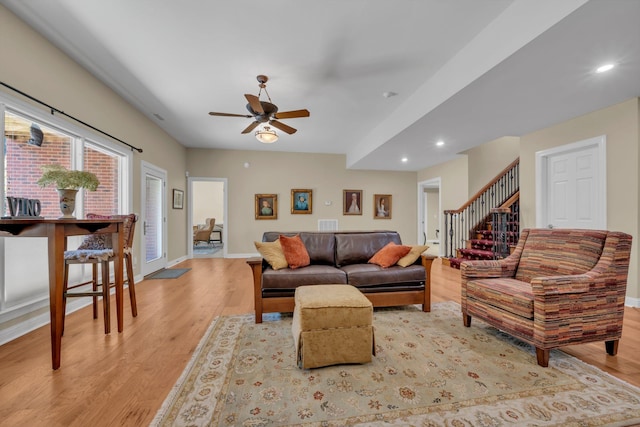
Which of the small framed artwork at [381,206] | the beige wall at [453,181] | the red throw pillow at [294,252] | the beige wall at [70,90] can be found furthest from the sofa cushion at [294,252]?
Answer: the small framed artwork at [381,206]

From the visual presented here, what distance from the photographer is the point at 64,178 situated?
2041 millimetres

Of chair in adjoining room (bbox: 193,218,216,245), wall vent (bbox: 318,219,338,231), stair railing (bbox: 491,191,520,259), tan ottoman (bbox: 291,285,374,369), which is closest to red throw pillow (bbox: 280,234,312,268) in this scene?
tan ottoman (bbox: 291,285,374,369)

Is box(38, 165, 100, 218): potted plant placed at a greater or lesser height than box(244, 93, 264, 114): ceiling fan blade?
lesser

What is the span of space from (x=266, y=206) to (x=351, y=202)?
231cm

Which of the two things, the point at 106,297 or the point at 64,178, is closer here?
the point at 64,178

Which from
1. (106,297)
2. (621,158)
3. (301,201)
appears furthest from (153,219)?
(621,158)

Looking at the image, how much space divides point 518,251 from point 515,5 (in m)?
2.14

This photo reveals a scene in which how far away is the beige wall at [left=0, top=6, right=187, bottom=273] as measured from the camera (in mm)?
2266

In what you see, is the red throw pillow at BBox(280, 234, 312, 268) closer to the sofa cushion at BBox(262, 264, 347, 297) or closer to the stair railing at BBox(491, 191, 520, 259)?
the sofa cushion at BBox(262, 264, 347, 297)

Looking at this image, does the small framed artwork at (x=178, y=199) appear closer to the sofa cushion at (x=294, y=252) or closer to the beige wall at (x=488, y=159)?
the sofa cushion at (x=294, y=252)

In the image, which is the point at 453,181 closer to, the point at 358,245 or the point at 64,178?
the point at 358,245

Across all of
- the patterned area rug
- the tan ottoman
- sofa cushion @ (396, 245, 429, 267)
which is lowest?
the patterned area rug

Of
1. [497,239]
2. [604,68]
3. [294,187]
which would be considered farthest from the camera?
[294,187]

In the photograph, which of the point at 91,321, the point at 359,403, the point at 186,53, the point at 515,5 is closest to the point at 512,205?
the point at 515,5
